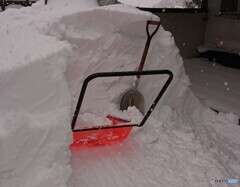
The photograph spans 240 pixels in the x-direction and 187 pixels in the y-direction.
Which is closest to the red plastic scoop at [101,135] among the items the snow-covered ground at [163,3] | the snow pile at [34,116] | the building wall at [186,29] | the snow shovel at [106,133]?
the snow shovel at [106,133]

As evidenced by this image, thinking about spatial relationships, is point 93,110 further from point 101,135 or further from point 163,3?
point 163,3

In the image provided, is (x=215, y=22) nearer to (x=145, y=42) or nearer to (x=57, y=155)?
(x=145, y=42)

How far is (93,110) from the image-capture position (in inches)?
156

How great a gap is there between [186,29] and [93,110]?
6567 millimetres

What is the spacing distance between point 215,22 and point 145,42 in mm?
5996

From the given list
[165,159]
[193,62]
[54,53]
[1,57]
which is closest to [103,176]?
[165,159]

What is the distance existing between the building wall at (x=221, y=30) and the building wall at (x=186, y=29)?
10.1 inches

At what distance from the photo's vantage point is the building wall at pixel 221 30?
8.82 metres

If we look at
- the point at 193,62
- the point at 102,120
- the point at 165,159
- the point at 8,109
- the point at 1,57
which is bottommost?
the point at 193,62

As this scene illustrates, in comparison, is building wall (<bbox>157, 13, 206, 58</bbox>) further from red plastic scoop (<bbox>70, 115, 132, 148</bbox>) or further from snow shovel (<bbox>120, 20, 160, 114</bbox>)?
red plastic scoop (<bbox>70, 115, 132, 148</bbox>)

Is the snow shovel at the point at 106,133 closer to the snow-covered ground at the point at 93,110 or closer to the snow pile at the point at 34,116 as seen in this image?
the snow-covered ground at the point at 93,110

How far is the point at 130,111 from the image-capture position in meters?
3.93

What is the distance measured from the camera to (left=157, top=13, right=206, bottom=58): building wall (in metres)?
9.16

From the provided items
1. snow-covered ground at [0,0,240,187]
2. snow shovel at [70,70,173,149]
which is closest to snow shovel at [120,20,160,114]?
snow-covered ground at [0,0,240,187]
